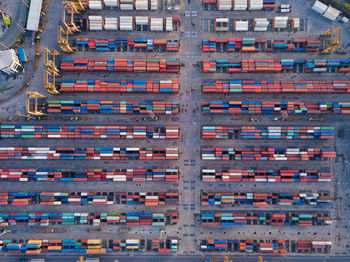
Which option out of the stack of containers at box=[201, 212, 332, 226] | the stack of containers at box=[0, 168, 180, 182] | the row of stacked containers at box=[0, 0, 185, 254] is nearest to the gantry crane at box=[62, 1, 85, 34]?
the row of stacked containers at box=[0, 0, 185, 254]

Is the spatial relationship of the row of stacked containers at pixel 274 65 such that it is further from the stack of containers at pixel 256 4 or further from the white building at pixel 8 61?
the white building at pixel 8 61

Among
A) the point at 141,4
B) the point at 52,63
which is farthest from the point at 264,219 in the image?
the point at 52,63

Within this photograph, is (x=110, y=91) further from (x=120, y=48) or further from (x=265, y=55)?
(x=265, y=55)

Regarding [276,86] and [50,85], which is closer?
[50,85]

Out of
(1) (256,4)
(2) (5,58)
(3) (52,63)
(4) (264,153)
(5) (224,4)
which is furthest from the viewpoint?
(5) (224,4)

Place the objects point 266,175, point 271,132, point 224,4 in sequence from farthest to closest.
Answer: point 224,4
point 266,175
point 271,132

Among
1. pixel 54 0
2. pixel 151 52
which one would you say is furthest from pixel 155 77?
pixel 54 0

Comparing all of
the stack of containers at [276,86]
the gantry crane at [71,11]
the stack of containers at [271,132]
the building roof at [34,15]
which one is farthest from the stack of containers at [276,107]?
the building roof at [34,15]

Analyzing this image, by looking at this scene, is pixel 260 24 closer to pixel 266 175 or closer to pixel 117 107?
pixel 266 175
